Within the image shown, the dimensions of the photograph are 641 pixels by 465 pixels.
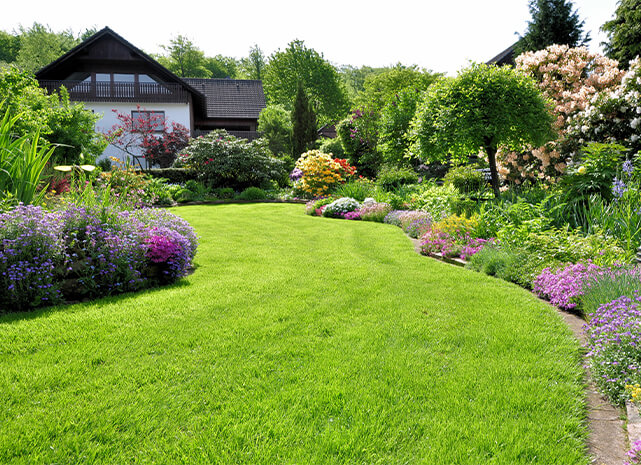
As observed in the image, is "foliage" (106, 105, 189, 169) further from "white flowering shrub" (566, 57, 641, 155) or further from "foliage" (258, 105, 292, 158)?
"white flowering shrub" (566, 57, 641, 155)

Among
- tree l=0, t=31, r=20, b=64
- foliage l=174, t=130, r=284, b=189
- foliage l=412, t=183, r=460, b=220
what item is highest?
tree l=0, t=31, r=20, b=64

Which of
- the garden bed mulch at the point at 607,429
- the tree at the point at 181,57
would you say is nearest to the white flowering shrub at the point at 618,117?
the garden bed mulch at the point at 607,429

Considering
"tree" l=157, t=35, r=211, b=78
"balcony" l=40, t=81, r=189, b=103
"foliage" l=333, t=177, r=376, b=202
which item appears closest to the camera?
"foliage" l=333, t=177, r=376, b=202

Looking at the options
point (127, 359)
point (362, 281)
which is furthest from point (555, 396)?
point (127, 359)

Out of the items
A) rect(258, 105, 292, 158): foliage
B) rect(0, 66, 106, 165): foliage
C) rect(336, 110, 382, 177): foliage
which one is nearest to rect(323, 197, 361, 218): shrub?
rect(0, 66, 106, 165): foliage

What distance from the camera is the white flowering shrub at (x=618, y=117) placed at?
8.09 metres

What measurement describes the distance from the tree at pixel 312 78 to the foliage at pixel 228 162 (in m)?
24.7

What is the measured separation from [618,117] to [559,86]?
123 inches

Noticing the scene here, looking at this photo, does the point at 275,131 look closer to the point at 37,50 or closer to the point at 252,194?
the point at 252,194

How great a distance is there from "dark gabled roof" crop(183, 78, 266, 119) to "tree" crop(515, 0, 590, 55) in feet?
60.1

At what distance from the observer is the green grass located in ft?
6.93

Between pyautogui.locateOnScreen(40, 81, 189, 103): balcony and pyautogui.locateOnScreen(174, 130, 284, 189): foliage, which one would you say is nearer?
pyautogui.locateOnScreen(174, 130, 284, 189): foliage

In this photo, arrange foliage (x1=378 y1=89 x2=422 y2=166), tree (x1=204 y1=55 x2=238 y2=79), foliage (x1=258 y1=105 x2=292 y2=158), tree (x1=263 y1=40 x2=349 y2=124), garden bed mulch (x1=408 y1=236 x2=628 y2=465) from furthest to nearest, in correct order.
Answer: tree (x1=204 y1=55 x2=238 y2=79), tree (x1=263 y1=40 x2=349 y2=124), foliage (x1=258 y1=105 x2=292 y2=158), foliage (x1=378 y1=89 x2=422 y2=166), garden bed mulch (x1=408 y1=236 x2=628 y2=465)

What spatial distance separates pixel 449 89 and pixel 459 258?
13.6 ft
